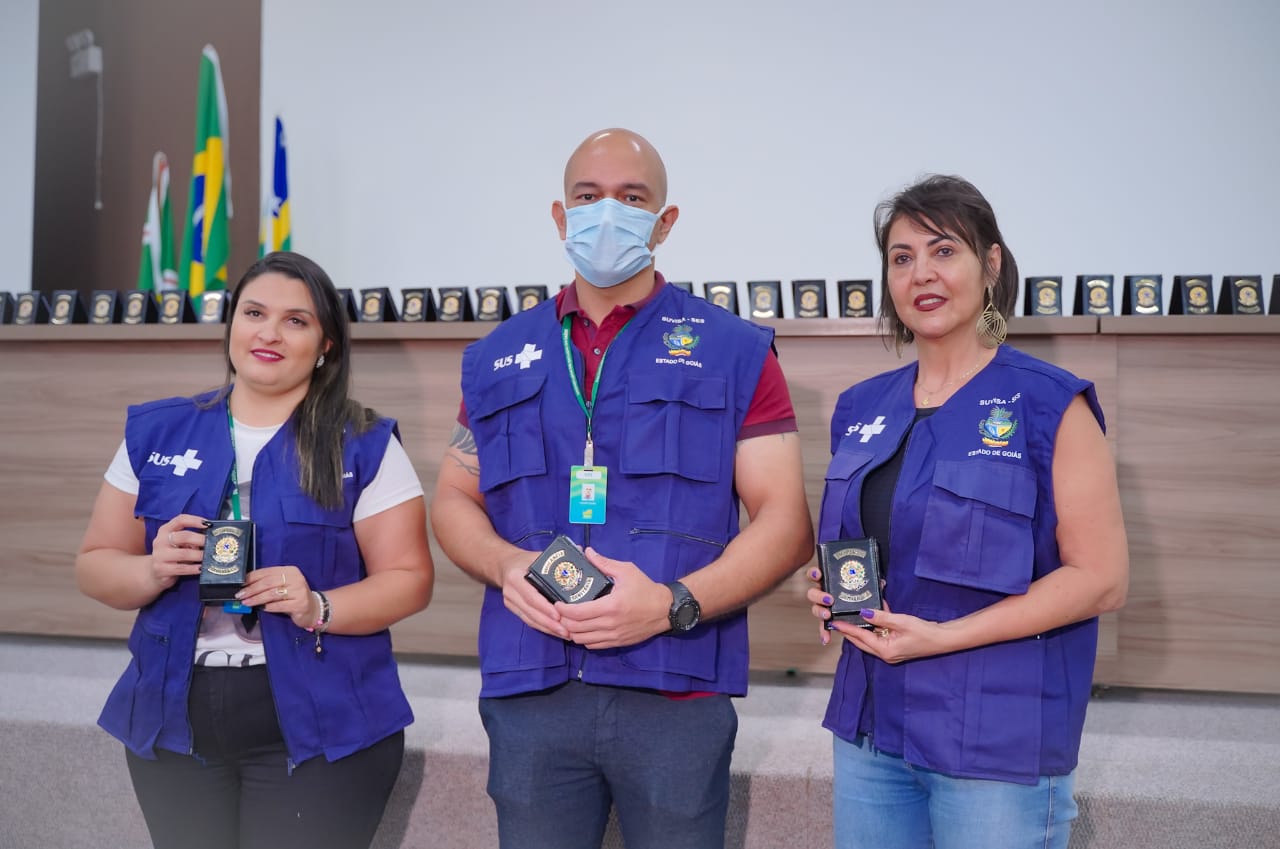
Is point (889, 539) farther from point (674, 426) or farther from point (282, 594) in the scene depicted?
point (282, 594)

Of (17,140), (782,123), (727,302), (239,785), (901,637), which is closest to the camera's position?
(901,637)

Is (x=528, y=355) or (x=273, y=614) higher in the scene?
(x=528, y=355)

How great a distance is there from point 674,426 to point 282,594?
642mm

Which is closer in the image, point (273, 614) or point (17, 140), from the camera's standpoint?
Result: point (273, 614)

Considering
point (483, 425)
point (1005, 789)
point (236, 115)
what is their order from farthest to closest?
point (236, 115) < point (483, 425) < point (1005, 789)

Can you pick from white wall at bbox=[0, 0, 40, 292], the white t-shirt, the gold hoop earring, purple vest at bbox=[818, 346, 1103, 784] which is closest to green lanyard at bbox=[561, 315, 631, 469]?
the white t-shirt

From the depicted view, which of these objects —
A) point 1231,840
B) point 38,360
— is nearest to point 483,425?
point 1231,840

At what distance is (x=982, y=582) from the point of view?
140 centimetres

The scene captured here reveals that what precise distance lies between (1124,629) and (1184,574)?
20cm

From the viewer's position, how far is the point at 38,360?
320 cm

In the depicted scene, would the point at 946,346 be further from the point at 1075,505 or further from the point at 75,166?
the point at 75,166

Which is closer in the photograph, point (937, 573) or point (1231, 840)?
point (937, 573)

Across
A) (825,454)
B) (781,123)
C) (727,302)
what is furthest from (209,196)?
(825,454)

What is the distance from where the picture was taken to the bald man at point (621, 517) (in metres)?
1.45
